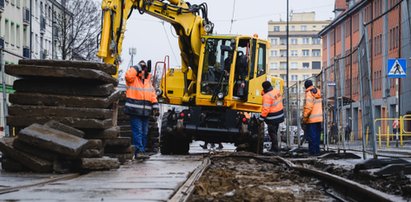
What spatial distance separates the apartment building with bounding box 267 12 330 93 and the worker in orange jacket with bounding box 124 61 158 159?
524ft

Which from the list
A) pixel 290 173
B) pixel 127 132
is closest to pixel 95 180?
pixel 290 173

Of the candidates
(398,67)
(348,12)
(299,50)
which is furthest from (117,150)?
(299,50)

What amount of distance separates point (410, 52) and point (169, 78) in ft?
21.6

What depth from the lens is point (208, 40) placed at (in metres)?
21.8

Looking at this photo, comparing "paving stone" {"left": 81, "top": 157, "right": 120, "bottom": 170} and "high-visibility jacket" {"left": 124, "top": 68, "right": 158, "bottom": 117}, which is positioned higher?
"high-visibility jacket" {"left": 124, "top": 68, "right": 158, "bottom": 117}

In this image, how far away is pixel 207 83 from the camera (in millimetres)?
21609

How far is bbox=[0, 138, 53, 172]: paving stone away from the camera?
35.6 feet

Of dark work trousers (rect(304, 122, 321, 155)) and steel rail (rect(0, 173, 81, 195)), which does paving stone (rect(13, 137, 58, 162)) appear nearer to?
steel rail (rect(0, 173, 81, 195))

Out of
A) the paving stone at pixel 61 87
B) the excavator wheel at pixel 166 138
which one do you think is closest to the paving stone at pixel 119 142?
the paving stone at pixel 61 87

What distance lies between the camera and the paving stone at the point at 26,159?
1086 centimetres

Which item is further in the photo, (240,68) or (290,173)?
(240,68)

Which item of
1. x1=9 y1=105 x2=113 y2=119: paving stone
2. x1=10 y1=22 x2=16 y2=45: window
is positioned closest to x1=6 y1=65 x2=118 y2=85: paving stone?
x1=9 y1=105 x2=113 y2=119: paving stone

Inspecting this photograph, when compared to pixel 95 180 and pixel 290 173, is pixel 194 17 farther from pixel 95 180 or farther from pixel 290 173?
pixel 95 180

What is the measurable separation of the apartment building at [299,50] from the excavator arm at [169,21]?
154 meters
